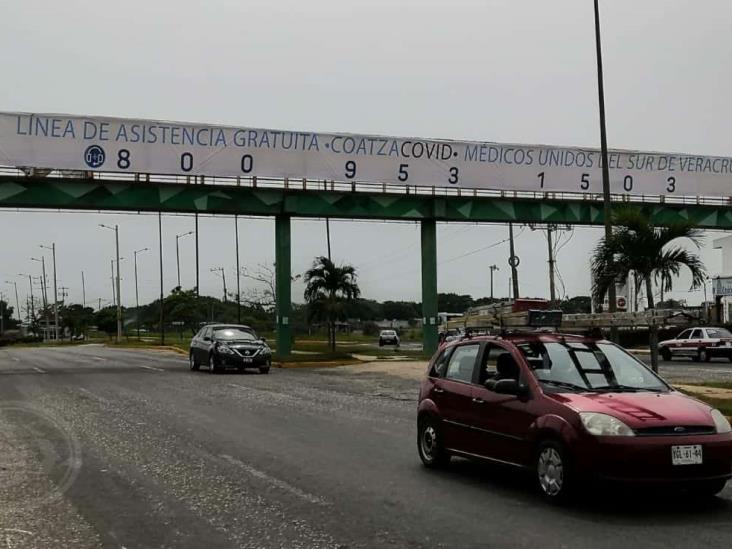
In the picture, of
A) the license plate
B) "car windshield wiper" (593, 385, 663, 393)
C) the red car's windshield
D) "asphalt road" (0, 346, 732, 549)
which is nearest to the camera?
"asphalt road" (0, 346, 732, 549)

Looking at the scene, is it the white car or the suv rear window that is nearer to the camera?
the suv rear window

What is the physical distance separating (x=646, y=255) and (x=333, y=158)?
2040 centimetres

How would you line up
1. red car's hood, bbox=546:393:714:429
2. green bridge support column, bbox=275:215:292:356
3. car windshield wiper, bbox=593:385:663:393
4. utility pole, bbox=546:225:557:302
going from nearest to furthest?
red car's hood, bbox=546:393:714:429 → car windshield wiper, bbox=593:385:663:393 → green bridge support column, bbox=275:215:292:356 → utility pole, bbox=546:225:557:302

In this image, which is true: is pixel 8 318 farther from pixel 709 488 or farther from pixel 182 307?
pixel 709 488

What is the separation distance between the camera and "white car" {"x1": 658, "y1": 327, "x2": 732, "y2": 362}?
37125mm

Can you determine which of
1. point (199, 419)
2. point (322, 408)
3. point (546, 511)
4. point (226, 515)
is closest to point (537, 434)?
point (546, 511)

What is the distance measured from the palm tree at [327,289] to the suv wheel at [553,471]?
33.6 meters

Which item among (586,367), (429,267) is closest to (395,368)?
(429,267)

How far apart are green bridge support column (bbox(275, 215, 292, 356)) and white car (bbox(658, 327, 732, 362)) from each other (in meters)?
16.8

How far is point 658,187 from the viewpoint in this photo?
4103cm

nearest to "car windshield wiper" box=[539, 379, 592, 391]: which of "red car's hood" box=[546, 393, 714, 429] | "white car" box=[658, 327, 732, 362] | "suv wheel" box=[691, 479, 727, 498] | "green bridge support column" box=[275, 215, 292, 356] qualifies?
"red car's hood" box=[546, 393, 714, 429]

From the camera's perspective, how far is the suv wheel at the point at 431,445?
1000 cm

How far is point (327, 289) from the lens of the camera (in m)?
42.0

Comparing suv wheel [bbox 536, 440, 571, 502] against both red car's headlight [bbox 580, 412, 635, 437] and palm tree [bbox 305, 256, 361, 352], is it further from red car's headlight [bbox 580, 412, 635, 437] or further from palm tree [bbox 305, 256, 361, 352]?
palm tree [bbox 305, 256, 361, 352]
